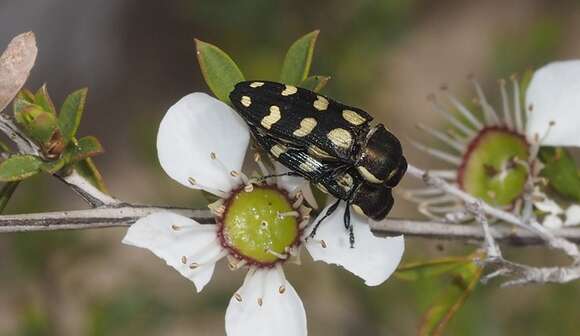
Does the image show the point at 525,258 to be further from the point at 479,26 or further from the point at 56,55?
the point at 56,55

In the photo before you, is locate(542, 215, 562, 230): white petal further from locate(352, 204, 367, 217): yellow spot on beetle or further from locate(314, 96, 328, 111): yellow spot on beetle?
locate(314, 96, 328, 111): yellow spot on beetle

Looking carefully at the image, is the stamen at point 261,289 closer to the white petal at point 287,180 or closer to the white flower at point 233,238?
the white flower at point 233,238

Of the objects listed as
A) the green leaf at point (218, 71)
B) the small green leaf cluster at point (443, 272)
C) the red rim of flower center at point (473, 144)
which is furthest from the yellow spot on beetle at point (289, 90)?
the red rim of flower center at point (473, 144)

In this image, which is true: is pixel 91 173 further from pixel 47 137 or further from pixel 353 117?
pixel 353 117

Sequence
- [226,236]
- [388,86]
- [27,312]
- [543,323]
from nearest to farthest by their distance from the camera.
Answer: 1. [226,236]
2. [27,312]
3. [543,323]
4. [388,86]

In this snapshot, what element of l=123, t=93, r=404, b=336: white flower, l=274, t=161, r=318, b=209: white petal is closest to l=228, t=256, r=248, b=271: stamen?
l=123, t=93, r=404, b=336: white flower

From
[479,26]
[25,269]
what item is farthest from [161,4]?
[25,269]
